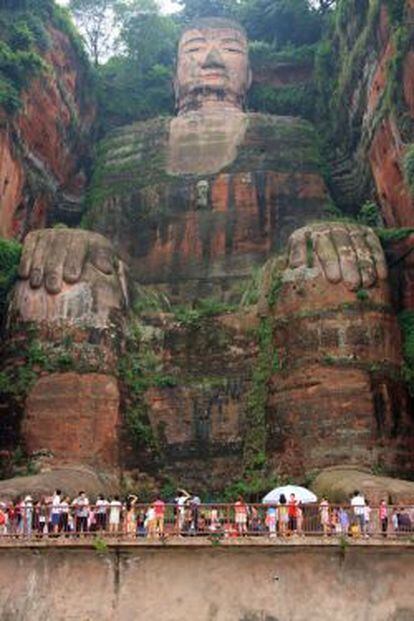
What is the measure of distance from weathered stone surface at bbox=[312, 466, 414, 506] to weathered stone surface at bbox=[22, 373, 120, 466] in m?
5.02

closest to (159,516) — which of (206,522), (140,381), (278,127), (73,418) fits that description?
(206,522)

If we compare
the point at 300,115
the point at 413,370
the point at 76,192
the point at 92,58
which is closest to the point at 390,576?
the point at 413,370

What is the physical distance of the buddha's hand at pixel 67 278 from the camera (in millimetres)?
23359

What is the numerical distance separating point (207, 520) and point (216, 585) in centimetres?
125

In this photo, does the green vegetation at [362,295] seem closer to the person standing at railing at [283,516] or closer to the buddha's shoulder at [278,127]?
the person standing at railing at [283,516]

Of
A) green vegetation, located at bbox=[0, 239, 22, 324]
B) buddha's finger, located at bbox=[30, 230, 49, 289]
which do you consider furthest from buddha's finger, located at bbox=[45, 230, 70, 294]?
green vegetation, located at bbox=[0, 239, 22, 324]

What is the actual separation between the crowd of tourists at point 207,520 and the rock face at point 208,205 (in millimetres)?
12480

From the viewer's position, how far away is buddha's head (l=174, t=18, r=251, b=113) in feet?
114

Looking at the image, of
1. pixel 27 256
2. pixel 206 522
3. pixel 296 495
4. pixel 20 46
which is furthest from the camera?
pixel 20 46

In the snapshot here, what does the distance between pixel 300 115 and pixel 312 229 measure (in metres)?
13.9

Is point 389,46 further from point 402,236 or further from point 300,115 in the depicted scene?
point 300,115

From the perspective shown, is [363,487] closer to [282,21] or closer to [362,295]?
[362,295]

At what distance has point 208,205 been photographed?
29641mm

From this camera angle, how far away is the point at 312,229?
24.0 m
